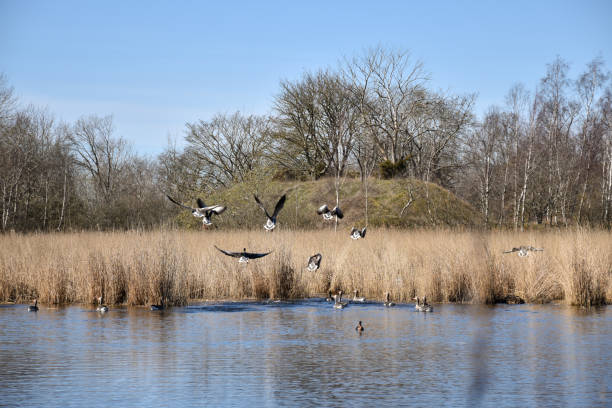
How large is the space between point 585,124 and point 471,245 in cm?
2062

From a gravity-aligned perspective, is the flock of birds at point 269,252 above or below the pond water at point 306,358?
above

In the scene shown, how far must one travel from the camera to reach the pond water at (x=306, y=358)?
6398 mm

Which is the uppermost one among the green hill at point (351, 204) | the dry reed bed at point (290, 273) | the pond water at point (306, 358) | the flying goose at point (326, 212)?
the green hill at point (351, 204)

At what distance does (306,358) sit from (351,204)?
24.7 metres

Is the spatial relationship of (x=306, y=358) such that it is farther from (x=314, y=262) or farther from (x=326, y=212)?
(x=314, y=262)

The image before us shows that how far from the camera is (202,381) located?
6.98 m

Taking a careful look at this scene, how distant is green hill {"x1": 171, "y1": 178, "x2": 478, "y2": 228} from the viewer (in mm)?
28969

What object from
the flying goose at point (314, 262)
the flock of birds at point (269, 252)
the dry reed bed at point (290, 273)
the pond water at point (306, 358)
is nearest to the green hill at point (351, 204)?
the dry reed bed at point (290, 273)

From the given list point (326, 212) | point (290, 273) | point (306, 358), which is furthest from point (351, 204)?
point (306, 358)

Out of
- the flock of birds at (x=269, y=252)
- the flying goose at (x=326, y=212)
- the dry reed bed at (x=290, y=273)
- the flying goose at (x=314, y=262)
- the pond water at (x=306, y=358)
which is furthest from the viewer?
the flying goose at (x=314, y=262)

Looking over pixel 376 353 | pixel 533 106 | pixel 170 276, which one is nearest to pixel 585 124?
pixel 533 106

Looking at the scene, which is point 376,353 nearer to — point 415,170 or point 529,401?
point 529,401

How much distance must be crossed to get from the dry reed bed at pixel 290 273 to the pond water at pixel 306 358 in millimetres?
983

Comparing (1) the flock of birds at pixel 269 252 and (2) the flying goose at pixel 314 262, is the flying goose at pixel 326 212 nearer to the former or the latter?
(1) the flock of birds at pixel 269 252
